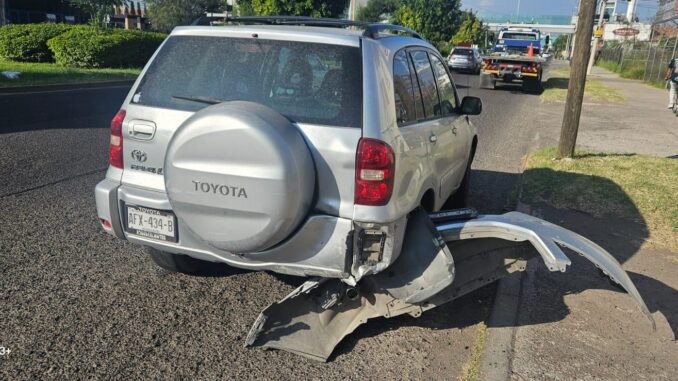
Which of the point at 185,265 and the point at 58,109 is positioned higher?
the point at 185,265

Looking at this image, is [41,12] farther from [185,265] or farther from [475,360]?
[475,360]

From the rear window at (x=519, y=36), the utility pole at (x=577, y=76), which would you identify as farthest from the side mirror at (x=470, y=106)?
the rear window at (x=519, y=36)

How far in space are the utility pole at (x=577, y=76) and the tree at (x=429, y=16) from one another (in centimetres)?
3894

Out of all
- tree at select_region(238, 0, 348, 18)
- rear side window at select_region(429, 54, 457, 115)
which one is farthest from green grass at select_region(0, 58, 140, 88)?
rear side window at select_region(429, 54, 457, 115)

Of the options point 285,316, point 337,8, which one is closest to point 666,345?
point 285,316

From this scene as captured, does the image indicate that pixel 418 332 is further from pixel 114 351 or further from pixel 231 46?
pixel 231 46

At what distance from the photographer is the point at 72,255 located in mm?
4605

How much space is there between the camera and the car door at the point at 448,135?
4.53m

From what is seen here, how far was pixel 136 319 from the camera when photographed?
12.2 ft

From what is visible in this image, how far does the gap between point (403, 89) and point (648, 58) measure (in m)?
37.4

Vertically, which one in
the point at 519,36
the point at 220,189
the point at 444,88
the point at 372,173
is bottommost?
the point at 220,189

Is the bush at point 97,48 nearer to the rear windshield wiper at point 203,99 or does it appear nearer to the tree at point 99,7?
the tree at point 99,7

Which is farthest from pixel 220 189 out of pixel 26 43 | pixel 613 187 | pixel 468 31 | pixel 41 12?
pixel 468 31

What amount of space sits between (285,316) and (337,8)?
32723mm
